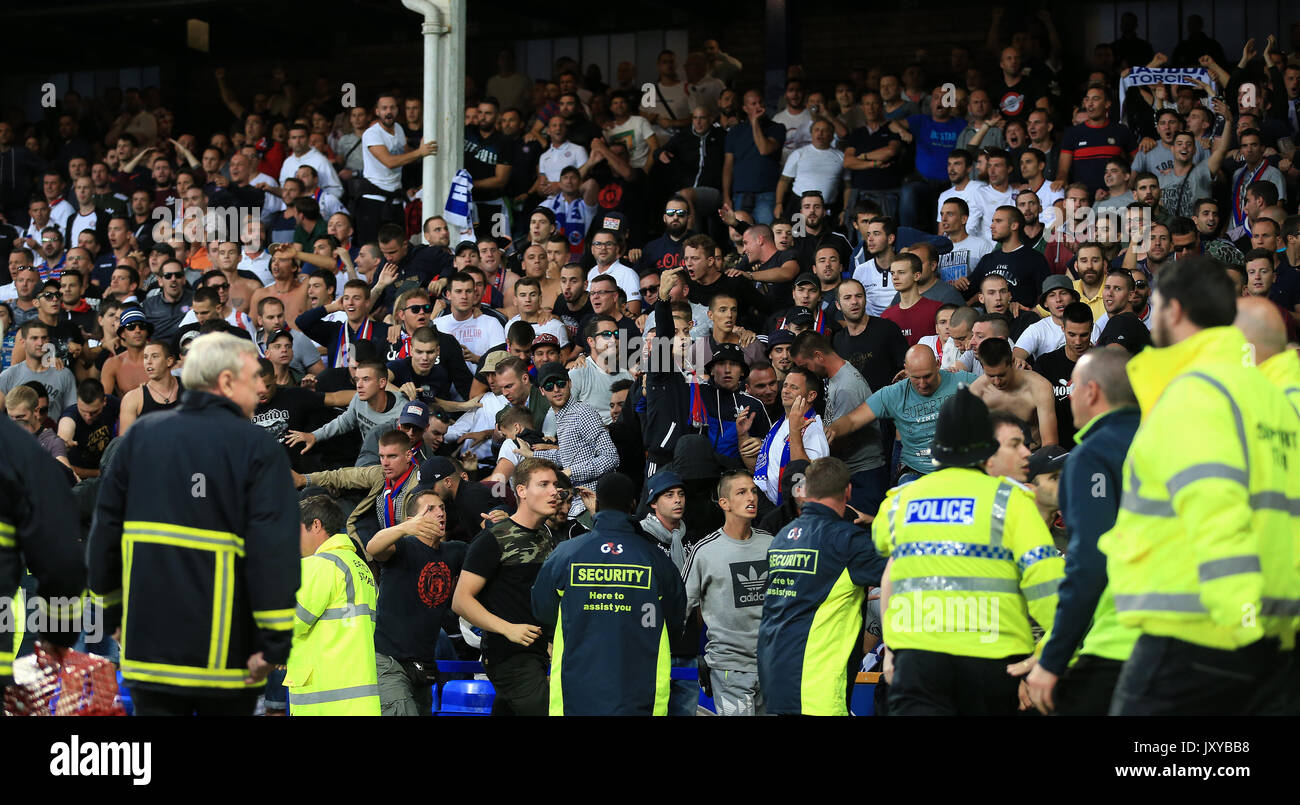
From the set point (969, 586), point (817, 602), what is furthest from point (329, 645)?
point (969, 586)

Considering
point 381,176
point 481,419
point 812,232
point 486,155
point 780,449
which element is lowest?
point 780,449

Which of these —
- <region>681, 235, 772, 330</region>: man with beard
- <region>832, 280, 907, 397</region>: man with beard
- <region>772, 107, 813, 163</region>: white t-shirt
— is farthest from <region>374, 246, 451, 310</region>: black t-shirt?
<region>832, 280, 907, 397</region>: man with beard

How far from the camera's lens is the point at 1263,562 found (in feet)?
14.5

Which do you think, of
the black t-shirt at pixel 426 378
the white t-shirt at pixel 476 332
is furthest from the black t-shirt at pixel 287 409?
the white t-shirt at pixel 476 332

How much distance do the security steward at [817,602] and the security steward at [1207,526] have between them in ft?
8.80

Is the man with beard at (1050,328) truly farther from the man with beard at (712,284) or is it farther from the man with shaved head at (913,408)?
the man with beard at (712,284)

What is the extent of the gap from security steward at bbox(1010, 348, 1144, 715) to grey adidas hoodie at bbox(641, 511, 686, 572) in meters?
3.81

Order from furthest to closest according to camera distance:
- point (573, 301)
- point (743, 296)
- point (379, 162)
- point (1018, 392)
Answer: point (379, 162)
point (573, 301)
point (743, 296)
point (1018, 392)

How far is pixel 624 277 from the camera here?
44.7 feet

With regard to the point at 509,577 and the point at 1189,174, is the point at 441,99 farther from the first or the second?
the point at 509,577

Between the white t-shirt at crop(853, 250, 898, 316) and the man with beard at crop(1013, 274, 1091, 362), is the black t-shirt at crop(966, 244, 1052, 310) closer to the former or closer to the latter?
the white t-shirt at crop(853, 250, 898, 316)

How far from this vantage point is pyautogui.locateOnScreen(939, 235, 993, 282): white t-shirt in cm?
1261

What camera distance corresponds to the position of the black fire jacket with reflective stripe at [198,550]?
521cm

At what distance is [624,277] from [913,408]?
171 inches
